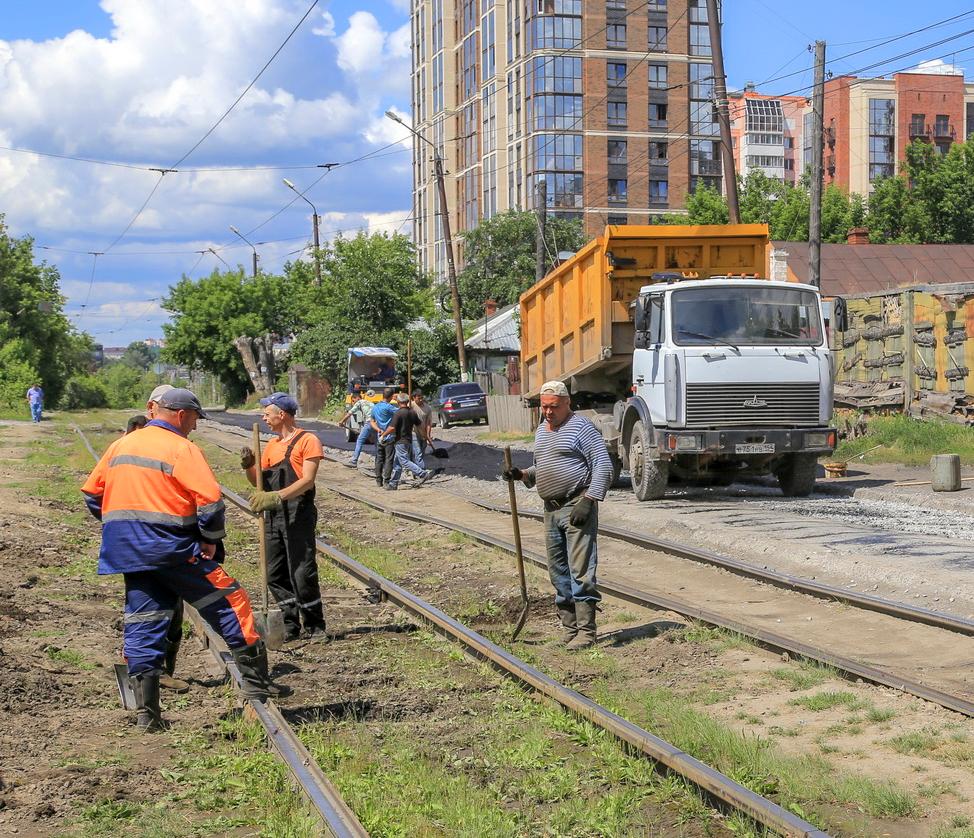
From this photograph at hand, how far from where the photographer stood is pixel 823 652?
7930 millimetres

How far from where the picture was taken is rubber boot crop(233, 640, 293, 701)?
670 cm

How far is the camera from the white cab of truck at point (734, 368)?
53.8 feet

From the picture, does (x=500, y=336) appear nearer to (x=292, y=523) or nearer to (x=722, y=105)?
(x=722, y=105)

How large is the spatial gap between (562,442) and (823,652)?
7.22 ft

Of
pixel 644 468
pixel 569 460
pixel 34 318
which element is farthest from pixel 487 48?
pixel 569 460

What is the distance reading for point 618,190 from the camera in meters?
87.4

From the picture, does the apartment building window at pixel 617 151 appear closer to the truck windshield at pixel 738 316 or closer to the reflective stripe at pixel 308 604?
the truck windshield at pixel 738 316

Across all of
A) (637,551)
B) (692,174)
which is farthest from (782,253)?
(692,174)

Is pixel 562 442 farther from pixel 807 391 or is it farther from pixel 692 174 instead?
pixel 692 174

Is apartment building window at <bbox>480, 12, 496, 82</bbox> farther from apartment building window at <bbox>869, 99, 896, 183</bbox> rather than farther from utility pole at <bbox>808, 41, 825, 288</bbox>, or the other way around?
utility pole at <bbox>808, 41, 825, 288</bbox>

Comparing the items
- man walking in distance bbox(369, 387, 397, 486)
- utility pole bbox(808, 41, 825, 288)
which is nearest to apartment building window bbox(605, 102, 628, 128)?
utility pole bbox(808, 41, 825, 288)

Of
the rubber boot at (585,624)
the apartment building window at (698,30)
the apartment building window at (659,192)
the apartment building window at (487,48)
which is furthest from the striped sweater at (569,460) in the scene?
the apartment building window at (487,48)

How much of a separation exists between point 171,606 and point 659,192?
84873 millimetres

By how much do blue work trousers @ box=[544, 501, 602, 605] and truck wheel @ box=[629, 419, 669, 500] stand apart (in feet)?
27.2
